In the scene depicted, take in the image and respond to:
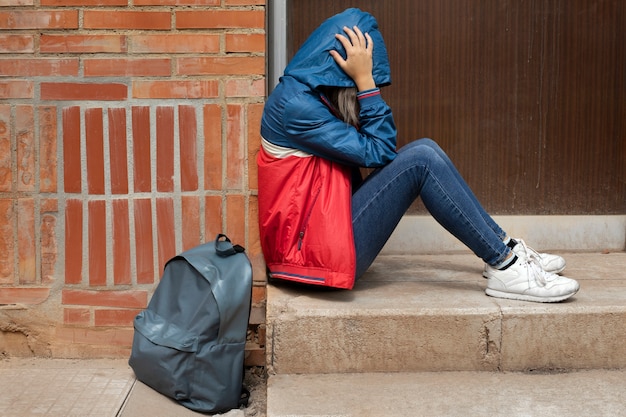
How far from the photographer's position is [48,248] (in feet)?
10.8

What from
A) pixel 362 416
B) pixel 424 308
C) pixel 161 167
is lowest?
pixel 362 416

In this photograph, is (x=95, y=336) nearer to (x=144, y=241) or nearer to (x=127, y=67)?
(x=144, y=241)

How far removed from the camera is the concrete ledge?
4.01 m

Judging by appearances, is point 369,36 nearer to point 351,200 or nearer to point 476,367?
point 351,200

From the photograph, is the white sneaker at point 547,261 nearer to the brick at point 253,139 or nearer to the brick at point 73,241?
the brick at point 253,139

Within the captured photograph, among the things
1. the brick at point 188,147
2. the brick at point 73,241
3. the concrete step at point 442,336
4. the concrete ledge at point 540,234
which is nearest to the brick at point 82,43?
the brick at point 188,147

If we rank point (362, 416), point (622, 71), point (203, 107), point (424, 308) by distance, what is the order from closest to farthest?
1. point (362, 416)
2. point (424, 308)
3. point (203, 107)
4. point (622, 71)

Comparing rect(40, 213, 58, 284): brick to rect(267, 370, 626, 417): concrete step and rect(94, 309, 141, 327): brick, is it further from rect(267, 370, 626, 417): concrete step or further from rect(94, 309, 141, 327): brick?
rect(267, 370, 626, 417): concrete step

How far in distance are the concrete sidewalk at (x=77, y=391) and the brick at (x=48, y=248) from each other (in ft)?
1.16

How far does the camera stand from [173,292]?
302 cm

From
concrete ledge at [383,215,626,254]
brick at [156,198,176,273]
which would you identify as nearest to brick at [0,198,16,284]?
brick at [156,198,176,273]

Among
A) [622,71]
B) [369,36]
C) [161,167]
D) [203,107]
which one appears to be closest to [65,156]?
[161,167]

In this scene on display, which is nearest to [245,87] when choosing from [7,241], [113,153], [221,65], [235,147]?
[221,65]

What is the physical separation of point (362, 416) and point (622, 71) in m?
2.38
